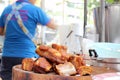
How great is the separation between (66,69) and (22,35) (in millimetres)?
902

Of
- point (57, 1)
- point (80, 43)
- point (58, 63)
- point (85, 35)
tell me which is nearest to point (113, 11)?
point (85, 35)

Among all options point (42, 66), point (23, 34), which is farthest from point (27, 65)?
point (23, 34)

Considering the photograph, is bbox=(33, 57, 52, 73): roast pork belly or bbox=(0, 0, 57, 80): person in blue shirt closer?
bbox=(33, 57, 52, 73): roast pork belly

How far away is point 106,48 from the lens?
1.48m

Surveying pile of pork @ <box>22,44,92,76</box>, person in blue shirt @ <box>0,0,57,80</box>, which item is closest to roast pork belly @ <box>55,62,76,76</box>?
pile of pork @ <box>22,44,92,76</box>

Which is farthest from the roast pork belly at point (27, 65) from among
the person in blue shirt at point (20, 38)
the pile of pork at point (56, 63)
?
the person in blue shirt at point (20, 38)

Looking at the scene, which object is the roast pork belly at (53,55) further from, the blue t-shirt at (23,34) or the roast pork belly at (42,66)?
the blue t-shirt at (23,34)

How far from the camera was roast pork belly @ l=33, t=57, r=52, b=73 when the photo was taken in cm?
57

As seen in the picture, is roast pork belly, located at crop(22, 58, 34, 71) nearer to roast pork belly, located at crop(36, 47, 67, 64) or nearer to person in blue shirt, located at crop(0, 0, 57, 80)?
roast pork belly, located at crop(36, 47, 67, 64)

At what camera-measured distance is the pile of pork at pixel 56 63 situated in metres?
0.57

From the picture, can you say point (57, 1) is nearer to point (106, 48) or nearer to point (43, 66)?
point (106, 48)

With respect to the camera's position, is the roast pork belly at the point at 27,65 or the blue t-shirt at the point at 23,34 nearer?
the roast pork belly at the point at 27,65

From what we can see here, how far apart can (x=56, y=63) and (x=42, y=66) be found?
37mm

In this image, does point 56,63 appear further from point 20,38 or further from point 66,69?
point 20,38
